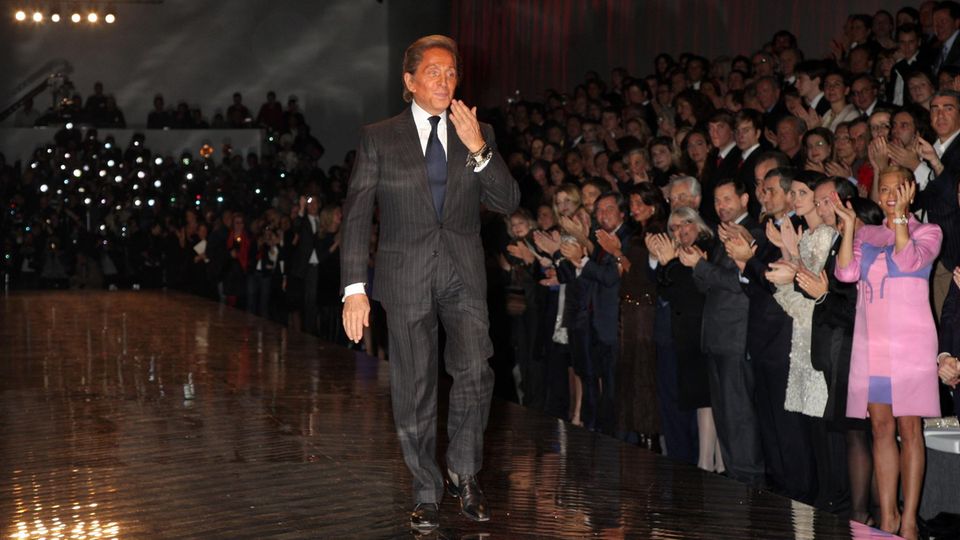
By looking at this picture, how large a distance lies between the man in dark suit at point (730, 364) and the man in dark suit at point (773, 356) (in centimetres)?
5

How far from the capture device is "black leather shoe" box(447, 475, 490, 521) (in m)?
3.83

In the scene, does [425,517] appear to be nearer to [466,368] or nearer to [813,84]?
[466,368]

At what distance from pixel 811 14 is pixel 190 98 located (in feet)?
41.7

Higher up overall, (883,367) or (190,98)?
(190,98)

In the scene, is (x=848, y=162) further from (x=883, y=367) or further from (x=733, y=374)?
(x=883, y=367)

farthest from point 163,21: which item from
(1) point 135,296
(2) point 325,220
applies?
(2) point 325,220

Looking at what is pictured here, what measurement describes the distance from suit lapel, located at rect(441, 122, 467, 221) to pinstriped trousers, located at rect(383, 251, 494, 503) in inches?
6.6

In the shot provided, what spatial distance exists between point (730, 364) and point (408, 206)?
2.19 metres

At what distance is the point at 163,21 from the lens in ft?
69.4

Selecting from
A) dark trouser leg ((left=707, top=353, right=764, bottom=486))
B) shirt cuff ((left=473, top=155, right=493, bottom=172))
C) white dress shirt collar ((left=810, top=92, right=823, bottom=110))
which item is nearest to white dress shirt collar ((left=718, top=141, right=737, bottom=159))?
white dress shirt collar ((left=810, top=92, right=823, bottom=110))

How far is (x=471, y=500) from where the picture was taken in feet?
12.6

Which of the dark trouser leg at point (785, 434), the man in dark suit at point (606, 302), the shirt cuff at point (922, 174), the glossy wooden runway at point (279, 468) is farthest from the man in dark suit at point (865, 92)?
the glossy wooden runway at point (279, 468)

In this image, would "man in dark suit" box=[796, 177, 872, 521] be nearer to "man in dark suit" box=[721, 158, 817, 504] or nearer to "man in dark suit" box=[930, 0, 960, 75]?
"man in dark suit" box=[721, 158, 817, 504]

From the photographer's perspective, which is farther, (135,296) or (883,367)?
(135,296)
